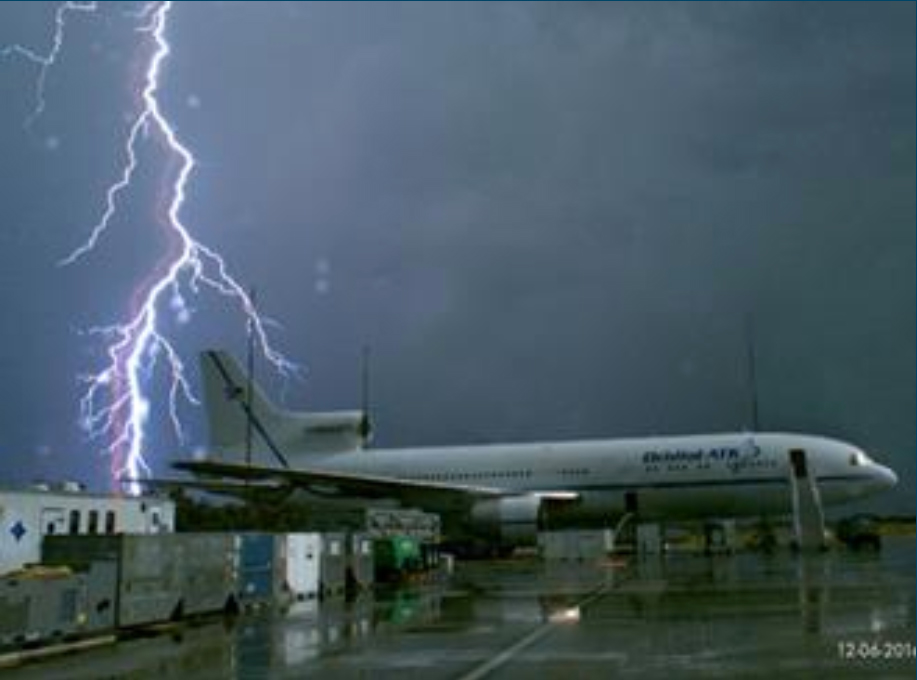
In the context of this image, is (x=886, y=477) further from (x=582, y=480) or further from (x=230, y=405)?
(x=230, y=405)

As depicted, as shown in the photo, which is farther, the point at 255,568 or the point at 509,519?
the point at 509,519

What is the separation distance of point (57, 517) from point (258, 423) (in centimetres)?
4282

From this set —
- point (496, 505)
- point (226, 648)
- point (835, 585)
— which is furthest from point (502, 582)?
point (226, 648)

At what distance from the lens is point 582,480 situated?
53031mm

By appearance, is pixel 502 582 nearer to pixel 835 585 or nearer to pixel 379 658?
pixel 835 585

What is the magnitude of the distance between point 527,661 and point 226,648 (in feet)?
17.3

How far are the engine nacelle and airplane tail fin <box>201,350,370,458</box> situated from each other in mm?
15109

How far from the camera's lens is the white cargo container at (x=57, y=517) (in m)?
20.9

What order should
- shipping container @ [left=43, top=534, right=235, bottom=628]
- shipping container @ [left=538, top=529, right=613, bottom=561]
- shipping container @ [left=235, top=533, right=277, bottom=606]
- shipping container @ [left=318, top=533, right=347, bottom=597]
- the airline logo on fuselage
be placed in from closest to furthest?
shipping container @ [left=43, top=534, right=235, bottom=628] → shipping container @ [left=235, top=533, right=277, bottom=606] → shipping container @ [left=318, top=533, right=347, bottom=597] → the airline logo on fuselage → shipping container @ [left=538, top=529, right=613, bottom=561]

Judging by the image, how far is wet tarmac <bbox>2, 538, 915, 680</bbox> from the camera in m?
12.5

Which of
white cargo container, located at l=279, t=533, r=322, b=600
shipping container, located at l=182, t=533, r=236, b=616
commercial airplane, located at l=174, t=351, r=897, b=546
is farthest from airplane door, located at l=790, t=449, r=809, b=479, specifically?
shipping container, located at l=182, t=533, r=236, b=616

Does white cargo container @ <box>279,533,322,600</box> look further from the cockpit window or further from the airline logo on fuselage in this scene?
the cockpit window

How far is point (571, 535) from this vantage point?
2112 inches

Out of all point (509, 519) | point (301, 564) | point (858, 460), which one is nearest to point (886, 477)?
point (858, 460)
